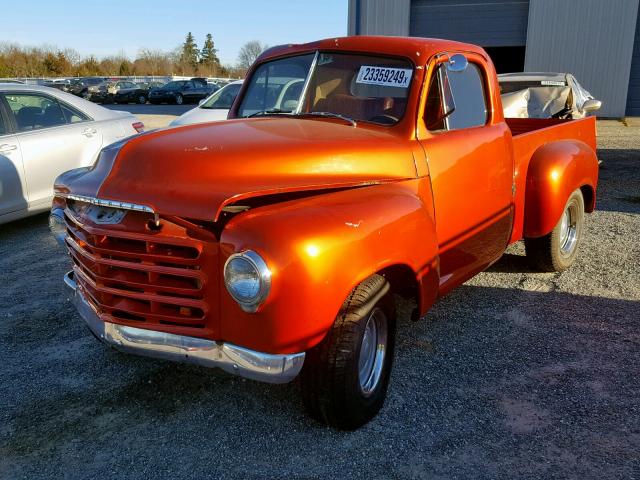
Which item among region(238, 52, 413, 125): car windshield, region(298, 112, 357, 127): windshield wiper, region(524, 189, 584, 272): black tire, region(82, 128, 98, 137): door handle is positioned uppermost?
region(238, 52, 413, 125): car windshield

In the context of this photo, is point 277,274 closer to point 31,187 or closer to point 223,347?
point 223,347

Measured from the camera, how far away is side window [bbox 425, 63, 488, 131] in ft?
11.8

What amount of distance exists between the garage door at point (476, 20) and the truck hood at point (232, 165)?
19.3 meters

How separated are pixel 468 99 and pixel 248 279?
2256mm

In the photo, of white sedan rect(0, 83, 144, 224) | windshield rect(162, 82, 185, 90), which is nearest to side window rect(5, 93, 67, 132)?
white sedan rect(0, 83, 144, 224)

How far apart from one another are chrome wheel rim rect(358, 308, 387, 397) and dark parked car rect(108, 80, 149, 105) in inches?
1261

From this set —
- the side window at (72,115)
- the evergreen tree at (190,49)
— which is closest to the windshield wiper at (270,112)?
the side window at (72,115)

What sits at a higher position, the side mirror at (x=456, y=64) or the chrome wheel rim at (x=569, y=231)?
the side mirror at (x=456, y=64)

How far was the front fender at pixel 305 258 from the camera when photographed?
2428 millimetres

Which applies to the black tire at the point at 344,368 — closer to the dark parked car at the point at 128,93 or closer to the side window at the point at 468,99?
the side window at the point at 468,99

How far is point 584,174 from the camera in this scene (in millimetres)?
4969

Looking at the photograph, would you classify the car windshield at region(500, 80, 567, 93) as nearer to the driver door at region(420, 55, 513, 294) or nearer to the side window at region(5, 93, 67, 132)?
the driver door at region(420, 55, 513, 294)

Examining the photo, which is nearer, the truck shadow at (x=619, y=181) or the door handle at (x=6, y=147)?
the door handle at (x=6, y=147)

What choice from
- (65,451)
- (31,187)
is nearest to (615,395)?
(65,451)
